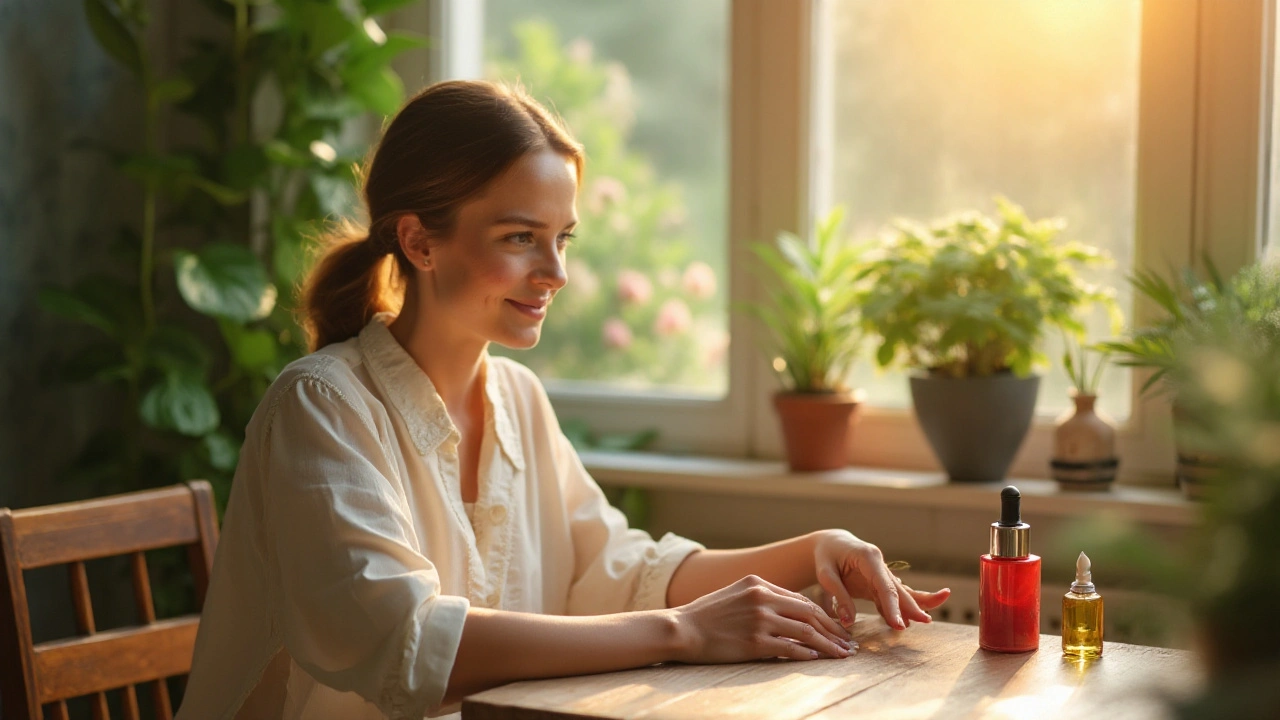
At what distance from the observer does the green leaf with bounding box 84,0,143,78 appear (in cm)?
238

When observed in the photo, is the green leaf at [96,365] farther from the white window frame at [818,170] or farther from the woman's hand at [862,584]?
the woman's hand at [862,584]

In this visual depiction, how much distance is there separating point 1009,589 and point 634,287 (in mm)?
1413

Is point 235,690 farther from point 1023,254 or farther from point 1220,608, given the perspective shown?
point 1023,254

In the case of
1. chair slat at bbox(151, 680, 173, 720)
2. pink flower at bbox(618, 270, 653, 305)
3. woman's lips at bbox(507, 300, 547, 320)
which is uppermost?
pink flower at bbox(618, 270, 653, 305)

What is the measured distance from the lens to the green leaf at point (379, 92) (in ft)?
8.23

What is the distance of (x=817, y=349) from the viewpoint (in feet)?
7.44

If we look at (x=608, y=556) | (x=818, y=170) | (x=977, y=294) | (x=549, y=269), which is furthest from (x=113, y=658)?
(x=818, y=170)

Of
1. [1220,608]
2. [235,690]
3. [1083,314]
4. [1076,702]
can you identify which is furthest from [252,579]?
[1083,314]

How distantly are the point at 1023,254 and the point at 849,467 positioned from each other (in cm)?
55

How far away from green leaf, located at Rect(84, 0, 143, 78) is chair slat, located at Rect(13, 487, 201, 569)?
103 cm

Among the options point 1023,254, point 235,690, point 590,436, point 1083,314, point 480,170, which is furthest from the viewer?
point 590,436

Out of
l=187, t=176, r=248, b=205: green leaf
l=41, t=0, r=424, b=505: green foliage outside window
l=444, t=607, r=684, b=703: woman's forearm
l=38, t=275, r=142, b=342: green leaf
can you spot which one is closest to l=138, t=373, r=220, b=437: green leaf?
l=41, t=0, r=424, b=505: green foliage outside window

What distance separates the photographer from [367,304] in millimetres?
1759

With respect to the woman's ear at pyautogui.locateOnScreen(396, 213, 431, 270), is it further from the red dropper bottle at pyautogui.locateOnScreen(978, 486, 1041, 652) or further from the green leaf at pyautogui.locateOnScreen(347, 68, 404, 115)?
the green leaf at pyautogui.locateOnScreen(347, 68, 404, 115)
